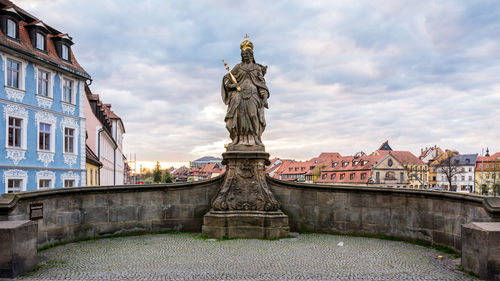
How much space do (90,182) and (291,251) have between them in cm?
2852

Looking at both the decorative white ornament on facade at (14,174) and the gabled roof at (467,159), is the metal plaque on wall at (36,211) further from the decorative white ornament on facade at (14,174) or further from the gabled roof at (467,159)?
the gabled roof at (467,159)

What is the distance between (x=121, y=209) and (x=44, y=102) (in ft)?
58.7

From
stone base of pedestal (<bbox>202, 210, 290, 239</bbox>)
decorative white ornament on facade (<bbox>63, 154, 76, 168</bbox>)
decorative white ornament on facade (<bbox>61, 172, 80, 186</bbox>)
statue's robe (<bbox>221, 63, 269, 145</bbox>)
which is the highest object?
statue's robe (<bbox>221, 63, 269, 145</bbox>)

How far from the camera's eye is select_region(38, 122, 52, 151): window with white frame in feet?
80.9

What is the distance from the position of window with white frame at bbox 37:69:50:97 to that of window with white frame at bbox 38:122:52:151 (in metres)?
1.84

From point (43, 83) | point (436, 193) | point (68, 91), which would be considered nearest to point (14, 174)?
point (43, 83)

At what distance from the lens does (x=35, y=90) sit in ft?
79.4

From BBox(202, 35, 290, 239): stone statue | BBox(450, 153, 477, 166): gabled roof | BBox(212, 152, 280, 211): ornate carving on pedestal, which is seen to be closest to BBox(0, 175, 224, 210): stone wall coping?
BBox(212, 152, 280, 211): ornate carving on pedestal

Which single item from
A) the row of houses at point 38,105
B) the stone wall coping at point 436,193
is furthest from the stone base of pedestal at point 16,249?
the row of houses at point 38,105

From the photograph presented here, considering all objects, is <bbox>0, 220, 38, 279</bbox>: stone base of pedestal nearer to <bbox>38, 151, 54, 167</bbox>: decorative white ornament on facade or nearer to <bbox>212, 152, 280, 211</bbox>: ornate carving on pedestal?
<bbox>212, 152, 280, 211</bbox>: ornate carving on pedestal

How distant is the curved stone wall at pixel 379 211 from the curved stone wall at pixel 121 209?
1.98 m

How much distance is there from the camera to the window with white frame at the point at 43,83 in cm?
2472

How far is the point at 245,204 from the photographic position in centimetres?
961

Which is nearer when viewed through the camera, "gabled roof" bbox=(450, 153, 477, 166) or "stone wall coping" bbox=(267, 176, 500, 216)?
"stone wall coping" bbox=(267, 176, 500, 216)
